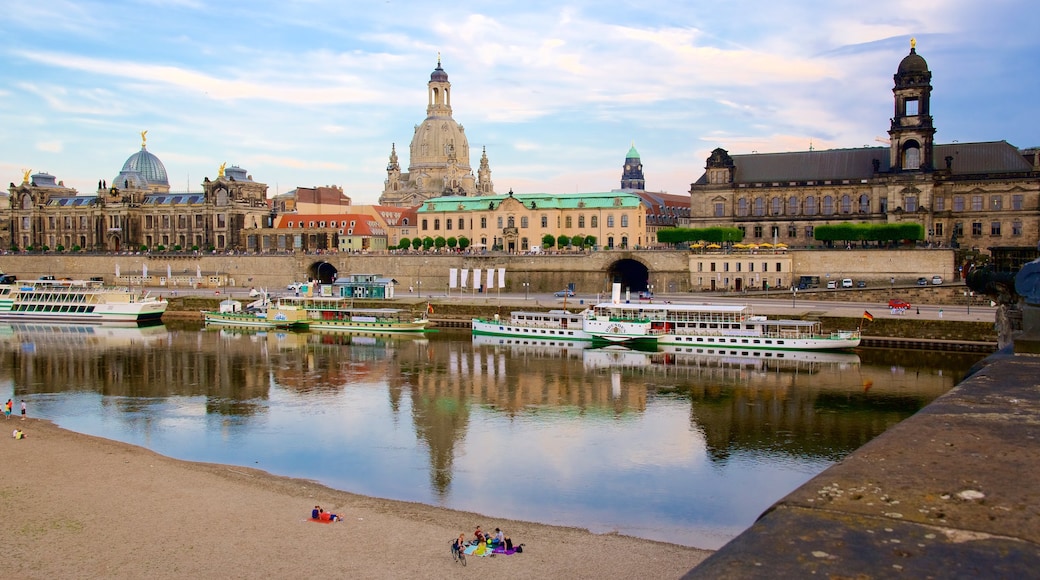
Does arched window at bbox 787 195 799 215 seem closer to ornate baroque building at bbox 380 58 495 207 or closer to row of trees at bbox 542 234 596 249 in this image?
row of trees at bbox 542 234 596 249

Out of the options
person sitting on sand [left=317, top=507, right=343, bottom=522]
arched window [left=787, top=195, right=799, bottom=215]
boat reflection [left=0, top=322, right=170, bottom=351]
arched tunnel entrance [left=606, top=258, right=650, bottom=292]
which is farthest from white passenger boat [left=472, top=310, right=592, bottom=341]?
person sitting on sand [left=317, top=507, right=343, bottom=522]

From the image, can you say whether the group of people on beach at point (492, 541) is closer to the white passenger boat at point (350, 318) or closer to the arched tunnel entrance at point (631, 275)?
the white passenger boat at point (350, 318)

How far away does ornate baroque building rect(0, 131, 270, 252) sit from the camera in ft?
333

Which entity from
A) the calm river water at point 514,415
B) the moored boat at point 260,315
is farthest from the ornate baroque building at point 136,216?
the calm river water at point 514,415

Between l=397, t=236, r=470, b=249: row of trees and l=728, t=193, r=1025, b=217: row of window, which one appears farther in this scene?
l=397, t=236, r=470, b=249: row of trees

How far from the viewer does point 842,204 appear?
2916 inches

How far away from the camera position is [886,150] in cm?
7400

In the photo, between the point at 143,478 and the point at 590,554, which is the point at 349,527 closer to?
the point at 590,554

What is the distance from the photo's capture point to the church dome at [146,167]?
118062mm

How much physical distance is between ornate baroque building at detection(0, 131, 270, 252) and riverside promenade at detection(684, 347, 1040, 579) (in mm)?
95882

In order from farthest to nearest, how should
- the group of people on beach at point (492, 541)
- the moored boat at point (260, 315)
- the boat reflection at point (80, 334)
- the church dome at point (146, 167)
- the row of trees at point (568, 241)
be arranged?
the church dome at point (146, 167)
the row of trees at point (568, 241)
the moored boat at point (260, 315)
the boat reflection at point (80, 334)
the group of people on beach at point (492, 541)

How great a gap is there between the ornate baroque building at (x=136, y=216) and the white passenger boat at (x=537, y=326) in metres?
50.3

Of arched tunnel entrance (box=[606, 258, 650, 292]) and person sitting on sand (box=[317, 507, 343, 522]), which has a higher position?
arched tunnel entrance (box=[606, 258, 650, 292])

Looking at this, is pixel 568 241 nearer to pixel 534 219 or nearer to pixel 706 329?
pixel 534 219
